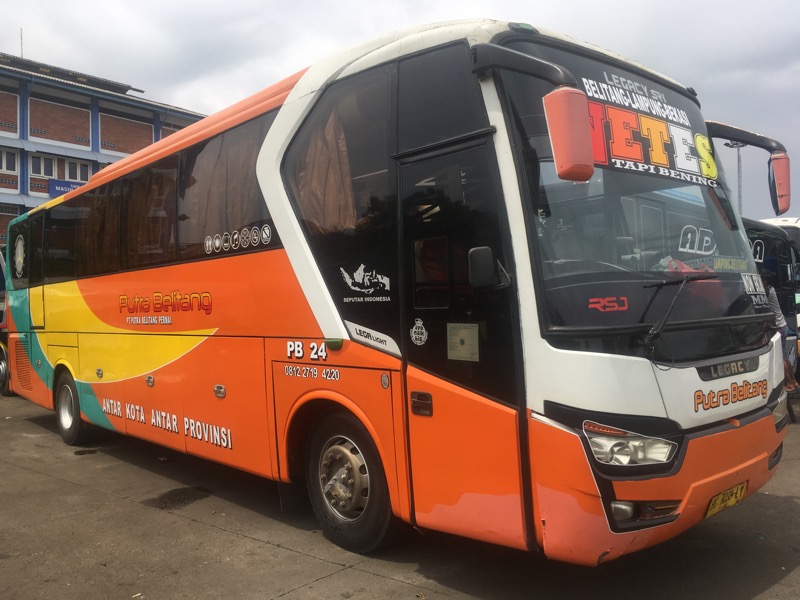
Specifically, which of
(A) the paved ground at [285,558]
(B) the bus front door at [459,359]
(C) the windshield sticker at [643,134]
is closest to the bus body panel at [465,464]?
(B) the bus front door at [459,359]

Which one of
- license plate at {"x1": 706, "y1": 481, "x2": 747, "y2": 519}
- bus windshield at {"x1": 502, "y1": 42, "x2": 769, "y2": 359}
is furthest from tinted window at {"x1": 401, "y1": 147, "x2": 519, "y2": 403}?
license plate at {"x1": 706, "y1": 481, "x2": 747, "y2": 519}

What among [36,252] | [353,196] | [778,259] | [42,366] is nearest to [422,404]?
[353,196]

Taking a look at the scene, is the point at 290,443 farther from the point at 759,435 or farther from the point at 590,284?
the point at 759,435

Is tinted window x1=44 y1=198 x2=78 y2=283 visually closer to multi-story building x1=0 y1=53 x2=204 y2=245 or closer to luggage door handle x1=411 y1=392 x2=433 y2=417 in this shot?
luggage door handle x1=411 y1=392 x2=433 y2=417

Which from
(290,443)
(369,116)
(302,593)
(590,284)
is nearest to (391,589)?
(302,593)

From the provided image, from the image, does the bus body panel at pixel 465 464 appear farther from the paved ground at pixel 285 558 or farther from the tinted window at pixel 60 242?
the tinted window at pixel 60 242

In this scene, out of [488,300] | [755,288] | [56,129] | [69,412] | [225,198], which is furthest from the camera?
[56,129]

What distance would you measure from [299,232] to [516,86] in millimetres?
2021

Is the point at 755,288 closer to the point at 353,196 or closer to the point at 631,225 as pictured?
the point at 631,225

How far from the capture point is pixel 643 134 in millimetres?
4242

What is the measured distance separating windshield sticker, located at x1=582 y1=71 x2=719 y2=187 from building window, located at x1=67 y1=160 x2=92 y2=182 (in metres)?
42.6

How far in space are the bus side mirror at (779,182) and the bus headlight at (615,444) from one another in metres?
2.79

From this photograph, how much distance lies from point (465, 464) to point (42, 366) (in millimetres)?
8332

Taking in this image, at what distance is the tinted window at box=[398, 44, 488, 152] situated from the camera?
399 cm
